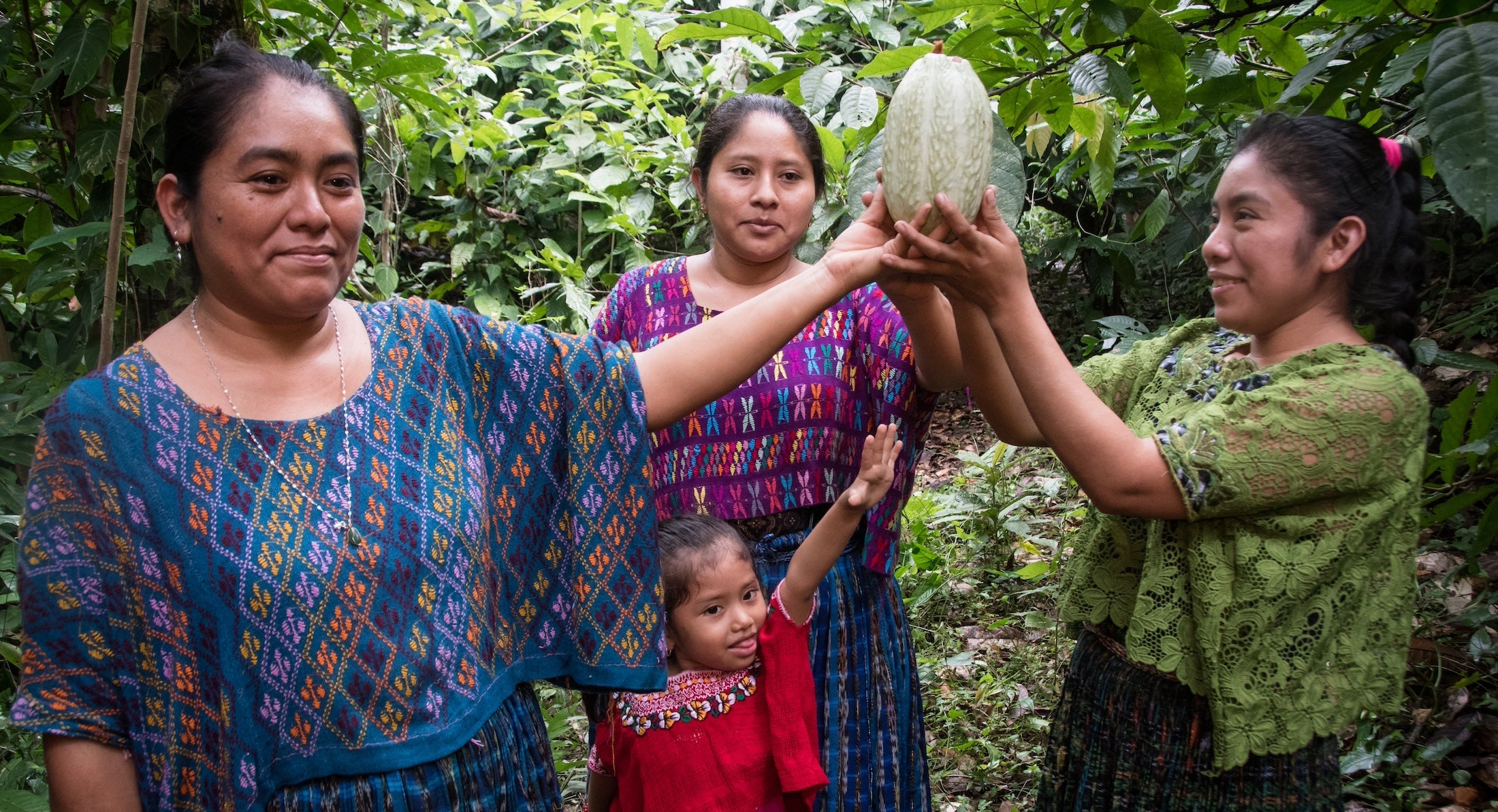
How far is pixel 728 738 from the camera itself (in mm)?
1714

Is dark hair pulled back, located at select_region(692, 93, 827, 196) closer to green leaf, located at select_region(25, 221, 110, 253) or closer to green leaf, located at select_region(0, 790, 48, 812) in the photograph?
green leaf, located at select_region(25, 221, 110, 253)

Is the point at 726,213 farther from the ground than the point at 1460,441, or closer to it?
farther from the ground

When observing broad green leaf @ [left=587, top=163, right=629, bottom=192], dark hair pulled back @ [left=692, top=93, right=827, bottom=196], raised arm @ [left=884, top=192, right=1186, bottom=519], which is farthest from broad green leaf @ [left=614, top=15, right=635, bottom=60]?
raised arm @ [left=884, top=192, right=1186, bottom=519]

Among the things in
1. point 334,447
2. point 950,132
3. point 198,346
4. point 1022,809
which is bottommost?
point 1022,809

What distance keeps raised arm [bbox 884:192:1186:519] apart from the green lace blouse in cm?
4

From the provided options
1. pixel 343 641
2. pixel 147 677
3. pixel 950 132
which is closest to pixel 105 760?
pixel 147 677

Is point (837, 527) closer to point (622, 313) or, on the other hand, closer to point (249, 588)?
point (622, 313)

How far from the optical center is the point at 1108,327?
2.11 metres

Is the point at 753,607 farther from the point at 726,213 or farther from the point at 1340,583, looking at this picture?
the point at 1340,583

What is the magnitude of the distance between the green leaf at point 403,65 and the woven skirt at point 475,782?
4.64 ft

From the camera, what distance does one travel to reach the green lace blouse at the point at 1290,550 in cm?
133

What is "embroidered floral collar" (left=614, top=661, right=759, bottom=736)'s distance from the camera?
5.60 feet

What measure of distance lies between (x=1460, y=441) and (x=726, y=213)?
131 cm

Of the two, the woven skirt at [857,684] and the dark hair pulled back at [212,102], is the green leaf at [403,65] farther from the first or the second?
the woven skirt at [857,684]
